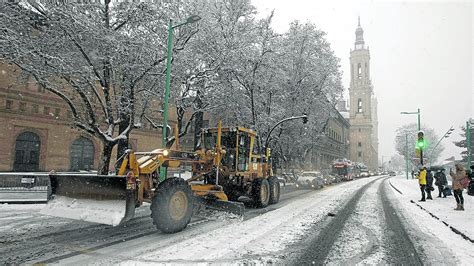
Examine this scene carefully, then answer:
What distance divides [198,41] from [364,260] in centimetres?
1655

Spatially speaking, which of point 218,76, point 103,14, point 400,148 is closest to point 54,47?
point 103,14

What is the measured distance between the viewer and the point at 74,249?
5.63 meters

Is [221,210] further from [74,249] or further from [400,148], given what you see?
[400,148]

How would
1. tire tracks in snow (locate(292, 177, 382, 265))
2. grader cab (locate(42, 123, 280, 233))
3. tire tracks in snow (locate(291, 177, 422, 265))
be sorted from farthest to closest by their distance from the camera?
grader cab (locate(42, 123, 280, 233)), tire tracks in snow (locate(291, 177, 422, 265)), tire tracks in snow (locate(292, 177, 382, 265))

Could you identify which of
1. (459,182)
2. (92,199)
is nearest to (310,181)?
(459,182)

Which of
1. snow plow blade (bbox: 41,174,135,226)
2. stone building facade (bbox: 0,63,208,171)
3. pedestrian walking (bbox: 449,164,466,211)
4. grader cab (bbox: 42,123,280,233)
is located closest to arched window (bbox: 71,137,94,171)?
stone building facade (bbox: 0,63,208,171)

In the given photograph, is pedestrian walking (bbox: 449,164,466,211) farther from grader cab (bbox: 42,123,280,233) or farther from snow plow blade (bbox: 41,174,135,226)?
snow plow blade (bbox: 41,174,135,226)

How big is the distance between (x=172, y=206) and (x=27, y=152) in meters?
23.6

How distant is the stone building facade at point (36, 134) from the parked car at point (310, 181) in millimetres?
17971

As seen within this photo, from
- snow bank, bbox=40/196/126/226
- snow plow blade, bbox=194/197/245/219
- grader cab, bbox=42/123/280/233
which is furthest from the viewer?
snow plow blade, bbox=194/197/245/219

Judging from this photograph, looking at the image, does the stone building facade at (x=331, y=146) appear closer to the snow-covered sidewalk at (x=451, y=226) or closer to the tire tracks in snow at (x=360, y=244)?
the snow-covered sidewalk at (x=451, y=226)

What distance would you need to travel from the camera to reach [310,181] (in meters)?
25.5

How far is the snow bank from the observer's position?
6046 millimetres

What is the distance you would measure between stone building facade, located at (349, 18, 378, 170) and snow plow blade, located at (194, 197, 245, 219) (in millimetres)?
107543
